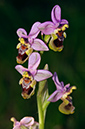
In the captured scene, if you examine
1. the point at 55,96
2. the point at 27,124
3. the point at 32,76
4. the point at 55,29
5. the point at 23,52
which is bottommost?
the point at 27,124

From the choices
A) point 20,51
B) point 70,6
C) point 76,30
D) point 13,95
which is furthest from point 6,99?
point 20,51

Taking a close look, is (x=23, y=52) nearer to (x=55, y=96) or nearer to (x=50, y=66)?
(x=55, y=96)

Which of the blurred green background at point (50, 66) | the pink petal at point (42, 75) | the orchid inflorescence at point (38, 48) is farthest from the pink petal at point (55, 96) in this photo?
the blurred green background at point (50, 66)

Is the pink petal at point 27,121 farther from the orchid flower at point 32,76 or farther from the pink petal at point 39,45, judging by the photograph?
the pink petal at point 39,45

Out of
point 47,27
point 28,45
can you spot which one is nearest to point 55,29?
point 47,27

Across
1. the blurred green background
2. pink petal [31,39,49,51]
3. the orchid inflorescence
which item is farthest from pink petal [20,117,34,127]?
the blurred green background

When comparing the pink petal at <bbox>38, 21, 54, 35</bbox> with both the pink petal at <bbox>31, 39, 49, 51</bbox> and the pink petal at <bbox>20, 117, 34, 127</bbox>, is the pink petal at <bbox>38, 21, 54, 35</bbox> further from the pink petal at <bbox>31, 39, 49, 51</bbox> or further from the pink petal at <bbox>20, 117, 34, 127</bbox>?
the pink petal at <bbox>20, 117, 34, 127</bbox>
